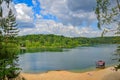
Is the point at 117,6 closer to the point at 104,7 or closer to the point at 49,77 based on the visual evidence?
the point at 104,7

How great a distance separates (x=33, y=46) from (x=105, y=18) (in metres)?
177

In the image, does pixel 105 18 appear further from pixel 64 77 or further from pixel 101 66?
pixel 101 66

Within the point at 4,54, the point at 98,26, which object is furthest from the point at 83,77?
the point at 4,54

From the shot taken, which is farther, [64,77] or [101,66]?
[101,66]

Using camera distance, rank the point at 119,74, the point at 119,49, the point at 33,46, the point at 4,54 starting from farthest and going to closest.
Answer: the point at 33,46 < the point at 119,74 < the point at 119,49 < the point at 4,54

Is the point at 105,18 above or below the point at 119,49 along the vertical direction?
above

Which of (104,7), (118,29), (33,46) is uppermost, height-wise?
(104,7)

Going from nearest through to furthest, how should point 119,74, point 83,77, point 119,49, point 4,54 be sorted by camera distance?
point 4,54 → point 119,49 → point 119,74 → point 83,77

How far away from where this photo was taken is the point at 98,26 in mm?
23969

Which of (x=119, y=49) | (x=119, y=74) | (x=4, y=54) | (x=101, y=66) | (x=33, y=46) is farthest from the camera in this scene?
(x=33, y=46)

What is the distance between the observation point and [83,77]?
3250cm

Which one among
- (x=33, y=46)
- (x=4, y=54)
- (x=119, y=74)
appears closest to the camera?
(x=4, y=54)

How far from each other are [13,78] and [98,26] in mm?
8398

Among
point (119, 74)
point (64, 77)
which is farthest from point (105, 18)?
point (64, 77)
